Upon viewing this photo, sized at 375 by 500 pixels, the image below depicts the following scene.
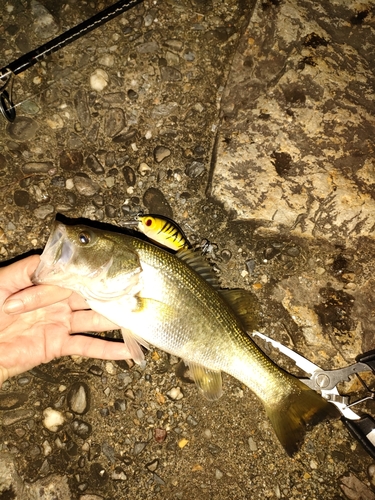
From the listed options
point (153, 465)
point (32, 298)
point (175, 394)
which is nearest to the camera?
point (32, 298)

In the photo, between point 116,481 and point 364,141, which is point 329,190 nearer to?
point 364,141

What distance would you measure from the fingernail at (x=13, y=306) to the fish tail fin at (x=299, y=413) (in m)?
2.36

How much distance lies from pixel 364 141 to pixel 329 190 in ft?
2.07

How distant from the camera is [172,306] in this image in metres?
3.28

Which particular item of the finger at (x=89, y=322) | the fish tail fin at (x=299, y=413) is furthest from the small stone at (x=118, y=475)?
the fish tail fin at (x=299, y=413)

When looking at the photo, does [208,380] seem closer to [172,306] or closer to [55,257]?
[172,306]

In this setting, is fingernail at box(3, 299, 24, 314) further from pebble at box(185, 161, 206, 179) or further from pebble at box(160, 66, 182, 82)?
pebble at box(160, 66, 182, 82)

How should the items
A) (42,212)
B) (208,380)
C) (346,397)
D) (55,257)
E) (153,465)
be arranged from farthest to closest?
(42,212), (153,465), (346,397), (208,380), (55,257)

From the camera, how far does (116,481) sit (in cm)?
375

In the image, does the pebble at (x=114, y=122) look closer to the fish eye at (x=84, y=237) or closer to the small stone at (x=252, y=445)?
the fish eye at (x=84, y=237)

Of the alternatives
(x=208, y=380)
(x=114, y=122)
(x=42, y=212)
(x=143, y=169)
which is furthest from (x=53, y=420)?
(x=114, y=122)

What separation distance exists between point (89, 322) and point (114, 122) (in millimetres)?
2128

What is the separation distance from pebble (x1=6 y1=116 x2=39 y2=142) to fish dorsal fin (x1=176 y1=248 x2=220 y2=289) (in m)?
2.14

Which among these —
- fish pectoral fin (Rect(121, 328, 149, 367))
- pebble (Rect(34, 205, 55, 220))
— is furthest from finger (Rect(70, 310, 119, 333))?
pebble (Rect(34, 205, 55, 220))
